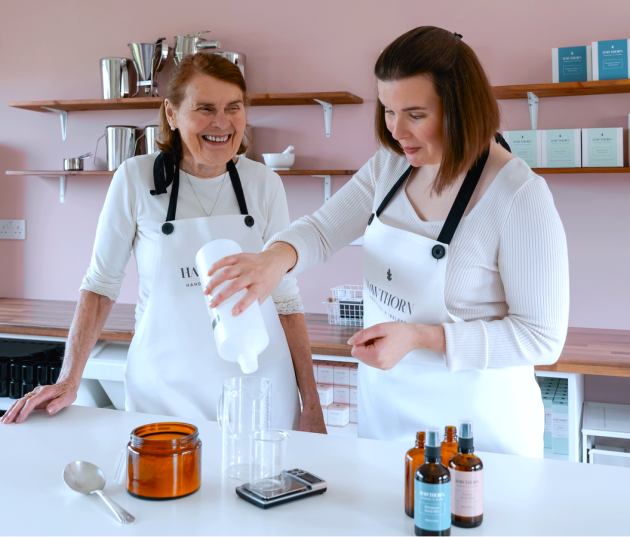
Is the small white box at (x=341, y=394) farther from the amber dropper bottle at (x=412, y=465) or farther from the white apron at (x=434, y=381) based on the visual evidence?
the amber dropper bottle at (x=412, y=465)

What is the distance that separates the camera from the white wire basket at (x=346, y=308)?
2883 mm

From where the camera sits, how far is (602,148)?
2.68 metres

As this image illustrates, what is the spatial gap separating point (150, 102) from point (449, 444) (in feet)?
9.13

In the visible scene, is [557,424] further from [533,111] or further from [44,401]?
[44,401]

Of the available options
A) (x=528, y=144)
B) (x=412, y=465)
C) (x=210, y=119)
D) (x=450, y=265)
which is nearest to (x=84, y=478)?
(x=412, y=465)

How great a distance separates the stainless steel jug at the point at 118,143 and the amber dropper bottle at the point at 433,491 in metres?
2.86

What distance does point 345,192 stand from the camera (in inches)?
61.5

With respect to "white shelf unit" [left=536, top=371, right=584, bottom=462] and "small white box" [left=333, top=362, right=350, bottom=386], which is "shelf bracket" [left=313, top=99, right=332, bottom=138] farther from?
"white shelf unit" [left=536, top=371, right=584, bottom=462]

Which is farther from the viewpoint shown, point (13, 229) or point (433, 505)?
point (13, 229)

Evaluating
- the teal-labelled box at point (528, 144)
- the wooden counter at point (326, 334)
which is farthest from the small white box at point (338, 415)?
the teal-labelled box at point (528, 144)

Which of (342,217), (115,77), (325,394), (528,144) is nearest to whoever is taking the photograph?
(342,217)

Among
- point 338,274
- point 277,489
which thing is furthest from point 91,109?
point 277,489

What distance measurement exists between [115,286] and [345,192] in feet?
2.25

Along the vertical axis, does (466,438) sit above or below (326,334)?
above
